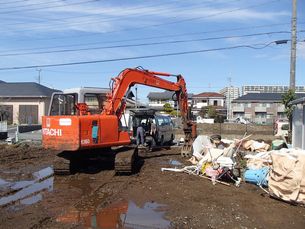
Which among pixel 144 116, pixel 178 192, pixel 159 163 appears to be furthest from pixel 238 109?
pixel 178 192

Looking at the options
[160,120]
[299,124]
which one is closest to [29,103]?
[160,120]

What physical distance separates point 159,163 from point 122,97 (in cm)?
336

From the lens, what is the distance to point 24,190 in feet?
40.7

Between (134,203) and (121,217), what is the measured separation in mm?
1370

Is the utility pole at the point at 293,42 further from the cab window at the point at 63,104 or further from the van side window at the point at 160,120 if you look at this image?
the cab window at the point at 63,104

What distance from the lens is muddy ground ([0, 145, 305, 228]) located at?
8.82 m

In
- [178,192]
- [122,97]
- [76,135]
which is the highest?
[122,97]

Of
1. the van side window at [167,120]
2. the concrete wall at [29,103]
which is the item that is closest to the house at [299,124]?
the van side window at [167,120]

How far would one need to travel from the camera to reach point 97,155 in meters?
17.1

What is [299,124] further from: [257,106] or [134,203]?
[257,106]

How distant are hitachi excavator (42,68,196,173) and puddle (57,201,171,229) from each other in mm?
4263

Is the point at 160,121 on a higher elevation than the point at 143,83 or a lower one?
lower

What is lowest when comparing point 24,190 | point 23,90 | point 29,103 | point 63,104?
point 24,190

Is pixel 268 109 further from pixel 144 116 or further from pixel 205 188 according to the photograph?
pixel 205 188
